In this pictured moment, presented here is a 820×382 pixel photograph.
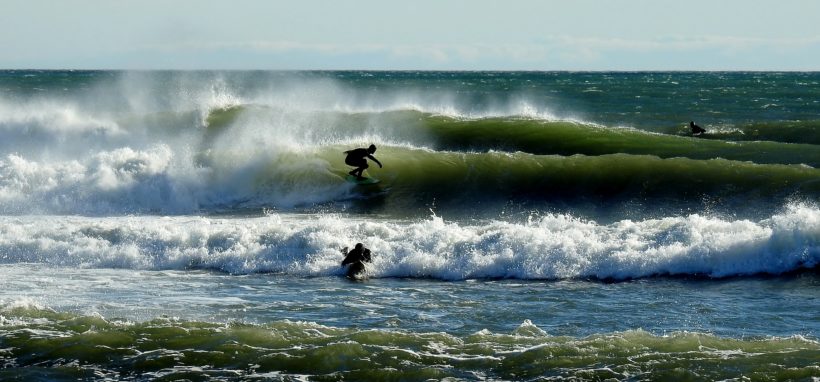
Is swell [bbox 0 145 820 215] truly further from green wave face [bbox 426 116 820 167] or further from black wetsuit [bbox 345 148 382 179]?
green wave face [bbox 426 116 820 167]

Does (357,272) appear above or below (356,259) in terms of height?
below

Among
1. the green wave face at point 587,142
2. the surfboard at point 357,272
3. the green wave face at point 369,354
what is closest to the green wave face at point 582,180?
the green wave face at point 587,142

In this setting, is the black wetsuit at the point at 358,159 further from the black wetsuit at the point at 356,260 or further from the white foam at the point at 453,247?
the black wetsuit at the point at 356,260

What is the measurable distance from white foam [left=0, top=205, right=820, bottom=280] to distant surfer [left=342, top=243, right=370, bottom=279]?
0.27 m

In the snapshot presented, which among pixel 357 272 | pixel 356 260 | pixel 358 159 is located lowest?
pixel 357 272

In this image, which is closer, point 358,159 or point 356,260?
point 356,260

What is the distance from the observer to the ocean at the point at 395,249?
37.8 feet

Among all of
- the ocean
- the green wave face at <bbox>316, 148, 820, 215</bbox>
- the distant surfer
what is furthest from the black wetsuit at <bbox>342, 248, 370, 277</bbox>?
the green wave face at <bbox>316, 148, 820, 215</bbox>

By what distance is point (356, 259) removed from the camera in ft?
55.3

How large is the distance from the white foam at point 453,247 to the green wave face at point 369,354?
14.8 feet

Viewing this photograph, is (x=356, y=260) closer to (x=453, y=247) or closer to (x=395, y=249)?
(x=395, y=249)

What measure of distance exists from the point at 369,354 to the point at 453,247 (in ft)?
21.1

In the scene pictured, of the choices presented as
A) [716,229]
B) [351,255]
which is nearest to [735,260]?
[716,229]

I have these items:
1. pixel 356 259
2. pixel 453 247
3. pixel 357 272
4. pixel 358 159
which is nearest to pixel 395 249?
pixel 453 247
